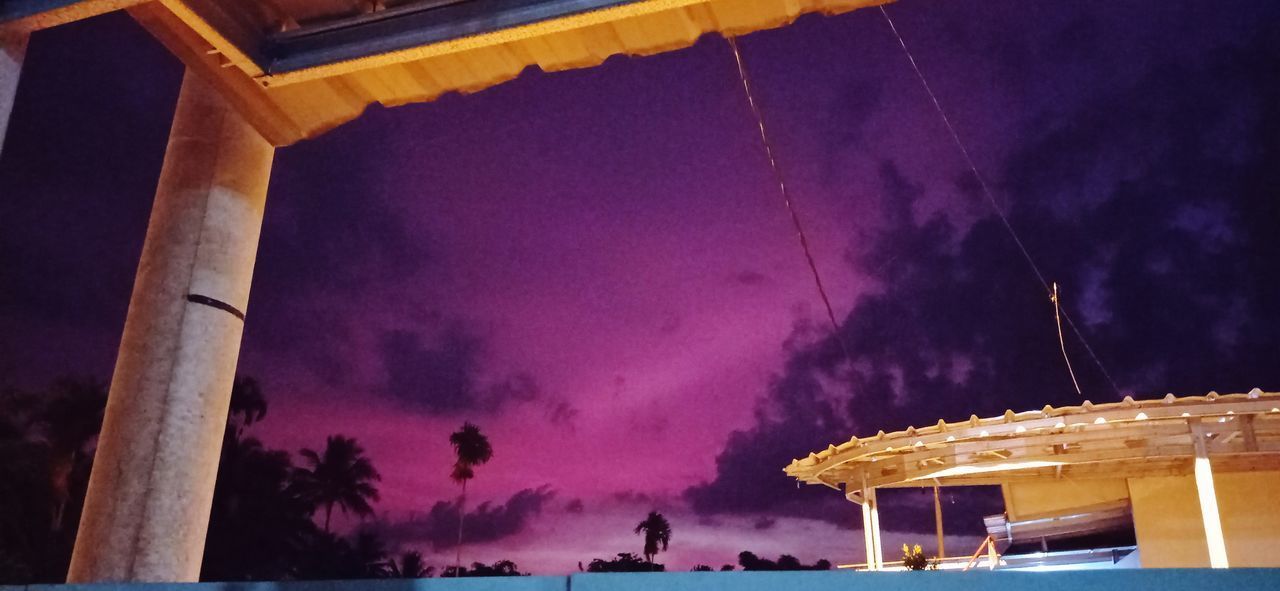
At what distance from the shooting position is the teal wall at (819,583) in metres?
1.81

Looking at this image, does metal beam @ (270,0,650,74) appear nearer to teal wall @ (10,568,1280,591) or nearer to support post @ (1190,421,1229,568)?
teal wall @ (10,568,1280,591)

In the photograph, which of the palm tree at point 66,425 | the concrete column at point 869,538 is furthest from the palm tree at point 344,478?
the concrete column at point 869,538

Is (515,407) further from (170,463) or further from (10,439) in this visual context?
(170,463)

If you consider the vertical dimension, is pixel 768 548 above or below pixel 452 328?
below

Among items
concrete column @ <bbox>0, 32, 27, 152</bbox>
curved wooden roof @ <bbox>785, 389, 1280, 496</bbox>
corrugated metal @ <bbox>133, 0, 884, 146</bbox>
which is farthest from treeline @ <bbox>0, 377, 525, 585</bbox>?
concrete column @ <bbox>0, 32, 27, 152</bbox>

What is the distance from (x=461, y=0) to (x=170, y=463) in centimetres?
198

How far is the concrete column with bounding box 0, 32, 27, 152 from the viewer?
2914 millimetres

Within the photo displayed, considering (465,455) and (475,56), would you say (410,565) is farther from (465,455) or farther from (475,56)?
(475,56)

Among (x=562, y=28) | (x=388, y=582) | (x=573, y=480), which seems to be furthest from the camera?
(x=573, y=480)

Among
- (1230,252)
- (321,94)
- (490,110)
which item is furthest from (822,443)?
(321,94)

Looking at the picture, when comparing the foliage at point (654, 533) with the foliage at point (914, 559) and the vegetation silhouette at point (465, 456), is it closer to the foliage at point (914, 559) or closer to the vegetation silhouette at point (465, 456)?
the vegetation silhouette at point (465, 456)

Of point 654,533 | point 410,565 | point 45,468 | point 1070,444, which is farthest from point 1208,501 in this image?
point 654,533

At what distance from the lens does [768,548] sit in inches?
2067

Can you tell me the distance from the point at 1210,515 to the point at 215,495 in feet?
93.5
